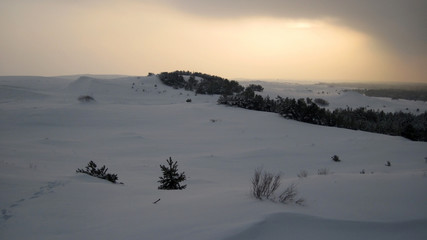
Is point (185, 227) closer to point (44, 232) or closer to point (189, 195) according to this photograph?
point (189, 195)

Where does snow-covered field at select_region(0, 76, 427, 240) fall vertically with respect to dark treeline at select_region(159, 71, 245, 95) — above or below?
below

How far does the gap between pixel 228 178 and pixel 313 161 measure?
12.6 feet

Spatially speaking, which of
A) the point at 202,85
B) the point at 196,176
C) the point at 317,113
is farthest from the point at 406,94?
the point at 196,176

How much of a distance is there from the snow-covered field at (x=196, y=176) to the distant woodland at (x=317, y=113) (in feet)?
5.02

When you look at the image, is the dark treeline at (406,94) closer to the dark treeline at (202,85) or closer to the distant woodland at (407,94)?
the distant woodland at (407,94)

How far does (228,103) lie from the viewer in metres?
20.4

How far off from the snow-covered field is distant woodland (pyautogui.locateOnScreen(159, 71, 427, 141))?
1529 millimetres

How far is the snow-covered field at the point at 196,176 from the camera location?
3.27 m

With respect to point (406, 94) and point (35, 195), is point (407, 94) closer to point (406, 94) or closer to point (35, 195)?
point (406, 94)

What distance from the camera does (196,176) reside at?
7391mm

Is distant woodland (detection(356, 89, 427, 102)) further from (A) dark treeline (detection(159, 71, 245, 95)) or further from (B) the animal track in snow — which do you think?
(B) the animal track in snow

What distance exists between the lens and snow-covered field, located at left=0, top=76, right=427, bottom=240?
3271mm

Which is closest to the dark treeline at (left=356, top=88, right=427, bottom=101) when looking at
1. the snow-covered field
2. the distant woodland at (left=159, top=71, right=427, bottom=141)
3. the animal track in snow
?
the distant woodland at (left=159, top=71, right=427, bottom=141)

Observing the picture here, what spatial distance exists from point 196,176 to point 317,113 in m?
11.5
